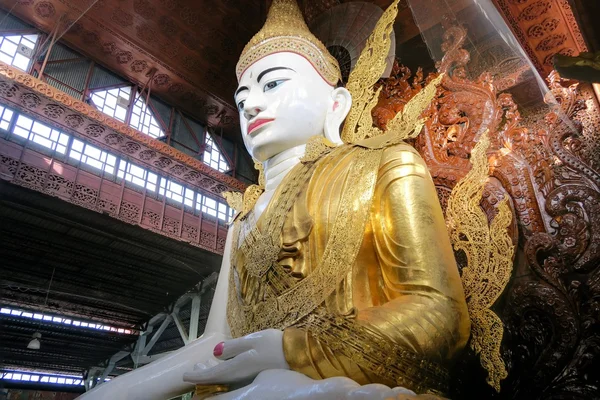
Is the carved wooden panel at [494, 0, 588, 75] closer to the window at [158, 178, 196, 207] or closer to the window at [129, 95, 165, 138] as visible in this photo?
the window at [158, 178, 196, 207]

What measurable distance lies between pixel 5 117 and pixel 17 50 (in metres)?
1.02

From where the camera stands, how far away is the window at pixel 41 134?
5.27 meters

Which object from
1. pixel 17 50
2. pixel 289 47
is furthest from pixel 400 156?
pixel 17 50

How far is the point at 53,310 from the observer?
7457 mm

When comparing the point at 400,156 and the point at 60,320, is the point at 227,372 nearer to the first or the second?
the point at 400,156

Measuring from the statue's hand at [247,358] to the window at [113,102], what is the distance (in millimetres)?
5805

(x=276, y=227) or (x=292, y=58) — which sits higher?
(x=292, y=58)

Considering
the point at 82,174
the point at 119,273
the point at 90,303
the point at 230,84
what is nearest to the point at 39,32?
the point at 82,174

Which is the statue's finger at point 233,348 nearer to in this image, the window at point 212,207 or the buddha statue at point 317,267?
the buddha statue at point 317,267

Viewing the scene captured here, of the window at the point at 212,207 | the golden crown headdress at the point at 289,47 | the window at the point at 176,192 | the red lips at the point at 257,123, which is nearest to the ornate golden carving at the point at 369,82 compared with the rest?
the golden crown headdress at the point at 289,47

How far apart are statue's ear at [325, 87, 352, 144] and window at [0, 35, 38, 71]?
200 inches

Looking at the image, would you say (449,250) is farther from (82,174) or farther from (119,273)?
(119,273)

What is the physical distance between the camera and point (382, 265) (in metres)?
1.46

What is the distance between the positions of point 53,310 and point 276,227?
287 inches
